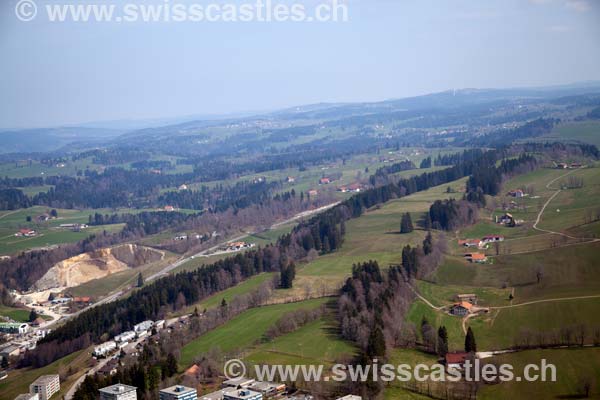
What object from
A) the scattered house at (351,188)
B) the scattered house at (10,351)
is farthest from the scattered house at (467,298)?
the scattered house at (351,188)

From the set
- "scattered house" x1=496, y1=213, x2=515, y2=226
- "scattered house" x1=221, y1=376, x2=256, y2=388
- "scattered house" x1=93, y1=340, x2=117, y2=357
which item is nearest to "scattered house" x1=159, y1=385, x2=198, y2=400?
"scattered house" x1=221, y1=376, x2=256, y2=388

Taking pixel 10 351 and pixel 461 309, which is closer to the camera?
pixel 461 309

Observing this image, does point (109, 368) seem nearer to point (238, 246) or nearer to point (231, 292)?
point (231, 292)

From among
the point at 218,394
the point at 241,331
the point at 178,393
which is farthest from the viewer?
the point at 241,331

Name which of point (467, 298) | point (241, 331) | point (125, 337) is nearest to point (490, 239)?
point (467, 298)

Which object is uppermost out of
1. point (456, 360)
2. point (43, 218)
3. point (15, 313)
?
point (456, 360)

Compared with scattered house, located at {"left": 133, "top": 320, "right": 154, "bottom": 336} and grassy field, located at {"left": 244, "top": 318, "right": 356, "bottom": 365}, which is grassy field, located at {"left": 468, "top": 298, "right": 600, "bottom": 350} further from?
scattered house, located at {"left": 133, "top": 320, "right": 154, "bottom": 336}
